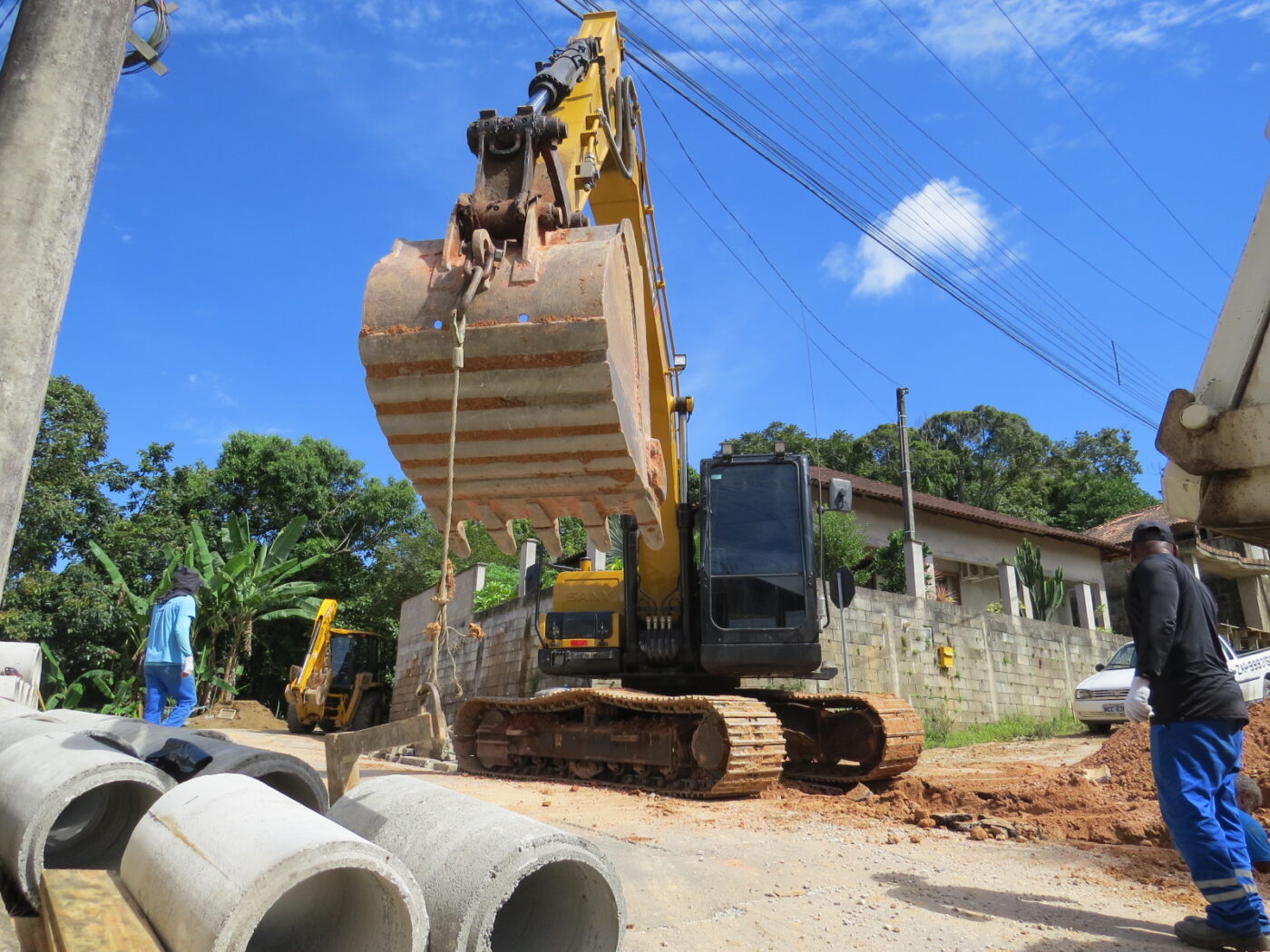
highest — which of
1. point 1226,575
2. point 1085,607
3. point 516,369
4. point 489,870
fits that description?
point 1226,575

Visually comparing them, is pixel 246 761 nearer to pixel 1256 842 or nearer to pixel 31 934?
pixel 31 934

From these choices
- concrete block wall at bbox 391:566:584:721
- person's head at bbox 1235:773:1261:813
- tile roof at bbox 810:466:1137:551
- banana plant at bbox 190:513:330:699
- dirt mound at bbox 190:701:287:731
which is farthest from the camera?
tile roof at bbox 810:466:1137:551

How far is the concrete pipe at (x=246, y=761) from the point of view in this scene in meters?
3.33

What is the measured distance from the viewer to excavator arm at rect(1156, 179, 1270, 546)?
2.20 meters

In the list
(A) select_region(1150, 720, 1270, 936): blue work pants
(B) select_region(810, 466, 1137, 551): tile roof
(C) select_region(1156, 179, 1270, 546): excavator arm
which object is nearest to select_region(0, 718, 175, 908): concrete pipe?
(C) select_region(1156, 179, 1270, 546): excavator arm

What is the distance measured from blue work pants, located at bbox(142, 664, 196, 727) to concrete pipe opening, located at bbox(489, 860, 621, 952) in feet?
17.2

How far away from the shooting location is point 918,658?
14.1 meters

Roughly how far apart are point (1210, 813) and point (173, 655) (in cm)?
660

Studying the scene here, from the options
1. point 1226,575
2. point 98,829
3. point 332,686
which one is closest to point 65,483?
point 332,686

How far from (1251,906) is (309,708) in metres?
16.9

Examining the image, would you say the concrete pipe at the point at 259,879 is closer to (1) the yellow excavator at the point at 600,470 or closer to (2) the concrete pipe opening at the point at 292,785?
(2) the concrete pipe opening at the point at 292,785

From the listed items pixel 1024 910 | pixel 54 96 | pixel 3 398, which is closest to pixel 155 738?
pixel 3 398

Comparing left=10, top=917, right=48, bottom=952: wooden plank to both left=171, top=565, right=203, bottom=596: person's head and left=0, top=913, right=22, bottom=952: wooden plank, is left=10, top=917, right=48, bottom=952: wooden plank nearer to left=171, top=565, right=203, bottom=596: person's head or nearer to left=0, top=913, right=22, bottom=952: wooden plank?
left=0, top=913, right=22, bottom=952: wooden plank

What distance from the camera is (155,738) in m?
3.87
